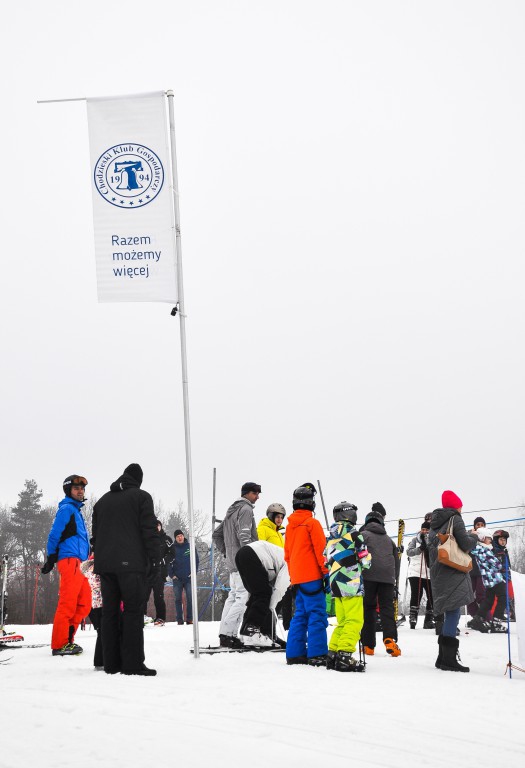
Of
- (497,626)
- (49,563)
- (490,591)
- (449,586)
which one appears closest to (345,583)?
(449,586)

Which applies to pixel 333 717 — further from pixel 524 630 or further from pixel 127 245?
pixel 127 245

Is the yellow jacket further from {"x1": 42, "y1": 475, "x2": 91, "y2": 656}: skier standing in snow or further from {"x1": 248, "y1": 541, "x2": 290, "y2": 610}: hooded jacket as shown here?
{"x1": 42, "y1": 475, "x2": 91, "y2": 656}: skier standing in snow

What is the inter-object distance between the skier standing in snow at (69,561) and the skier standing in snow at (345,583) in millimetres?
2543

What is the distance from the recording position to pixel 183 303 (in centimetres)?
977

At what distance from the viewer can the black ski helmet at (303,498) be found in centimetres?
891

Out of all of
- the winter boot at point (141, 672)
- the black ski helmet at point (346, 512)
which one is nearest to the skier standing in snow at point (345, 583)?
the black ski helmet at point (346, 512)

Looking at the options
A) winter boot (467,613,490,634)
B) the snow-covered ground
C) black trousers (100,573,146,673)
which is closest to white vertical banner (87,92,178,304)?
black trousers (100,573,146,673)

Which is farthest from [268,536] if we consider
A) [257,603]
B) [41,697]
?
[41,697]

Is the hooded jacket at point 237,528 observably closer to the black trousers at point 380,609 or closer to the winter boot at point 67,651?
the black trousers at point 380,609

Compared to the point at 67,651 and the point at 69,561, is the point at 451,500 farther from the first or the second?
the point at 67,651

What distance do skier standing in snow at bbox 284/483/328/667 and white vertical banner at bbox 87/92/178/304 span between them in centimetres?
289

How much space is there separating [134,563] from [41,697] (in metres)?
1.74

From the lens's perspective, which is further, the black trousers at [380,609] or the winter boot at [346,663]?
the black trousers at [380,609]

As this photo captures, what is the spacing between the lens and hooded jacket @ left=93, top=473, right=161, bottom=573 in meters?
7.64
